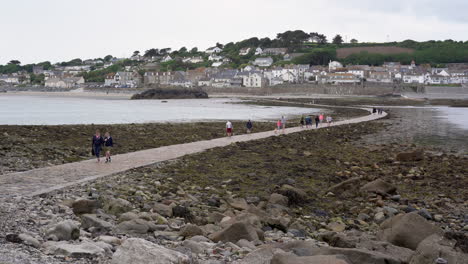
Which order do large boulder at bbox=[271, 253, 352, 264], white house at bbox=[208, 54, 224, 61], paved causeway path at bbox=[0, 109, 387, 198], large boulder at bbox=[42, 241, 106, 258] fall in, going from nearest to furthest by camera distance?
large boulder at bbox=[271, 253, 352, 264] → large boulder at bbox=[42, 241, 106, 258] → paved causeway path at bbox=[0, 109, 387, 198] → white house at bbox=[208, 54, 224, 61]

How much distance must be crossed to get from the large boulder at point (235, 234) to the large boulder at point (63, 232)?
6.92 feet

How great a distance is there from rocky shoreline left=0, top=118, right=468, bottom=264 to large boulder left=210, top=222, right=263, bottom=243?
0.05 ft

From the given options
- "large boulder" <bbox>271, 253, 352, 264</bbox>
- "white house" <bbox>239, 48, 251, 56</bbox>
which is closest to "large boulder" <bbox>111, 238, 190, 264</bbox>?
"large boulder" <bbox>271, 253, 352, 264</bbox>

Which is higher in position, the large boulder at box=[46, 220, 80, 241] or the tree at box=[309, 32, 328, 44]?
the tree at box=[309, 32, 328, 44]

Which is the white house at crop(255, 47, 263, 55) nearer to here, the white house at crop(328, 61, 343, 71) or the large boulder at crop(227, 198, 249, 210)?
the white house at crop(328, 61, 343, 71)

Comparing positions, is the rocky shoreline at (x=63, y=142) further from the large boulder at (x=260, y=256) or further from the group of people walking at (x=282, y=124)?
the large boulder at (x=260, y=256)

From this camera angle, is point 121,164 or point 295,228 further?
point 121,164

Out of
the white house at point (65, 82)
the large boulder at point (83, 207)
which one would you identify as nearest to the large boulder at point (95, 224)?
the large boulder at point (83, 207)

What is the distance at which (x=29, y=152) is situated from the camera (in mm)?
16938

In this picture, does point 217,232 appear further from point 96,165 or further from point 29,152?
point 29,152

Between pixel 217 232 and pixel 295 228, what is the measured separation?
2.03 metres

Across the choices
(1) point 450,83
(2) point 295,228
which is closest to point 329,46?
(1) point 450,83

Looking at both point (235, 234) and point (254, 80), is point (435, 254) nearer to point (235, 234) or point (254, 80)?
point (235, 234)

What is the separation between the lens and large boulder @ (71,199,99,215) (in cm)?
915
